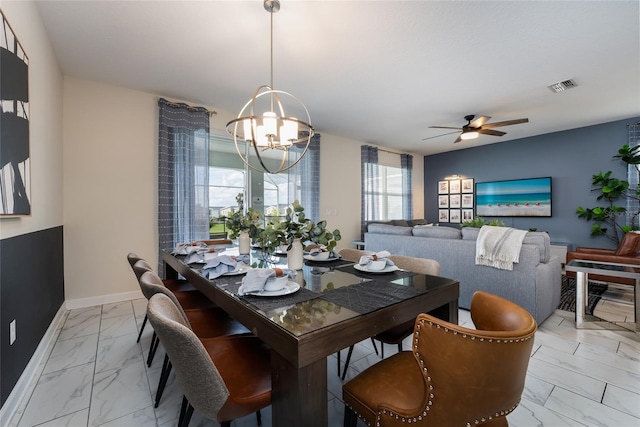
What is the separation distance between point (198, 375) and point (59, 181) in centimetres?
307

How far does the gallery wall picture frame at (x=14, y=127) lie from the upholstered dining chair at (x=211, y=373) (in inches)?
44.6

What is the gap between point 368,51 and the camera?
2.54m

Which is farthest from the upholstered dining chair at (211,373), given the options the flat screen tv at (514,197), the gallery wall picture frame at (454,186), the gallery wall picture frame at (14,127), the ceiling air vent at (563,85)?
the gallery wall picture frame at (454,186)

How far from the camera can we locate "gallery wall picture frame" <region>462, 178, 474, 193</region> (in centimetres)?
633

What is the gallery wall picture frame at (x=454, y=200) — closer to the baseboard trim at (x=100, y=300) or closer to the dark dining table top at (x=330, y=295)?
the dark dining table top at (x=330, y=295)

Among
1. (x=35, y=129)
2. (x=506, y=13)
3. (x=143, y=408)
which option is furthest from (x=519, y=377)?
(x=35, y=129)

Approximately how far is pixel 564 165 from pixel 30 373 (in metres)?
7.48

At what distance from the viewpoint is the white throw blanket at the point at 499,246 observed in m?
2.58

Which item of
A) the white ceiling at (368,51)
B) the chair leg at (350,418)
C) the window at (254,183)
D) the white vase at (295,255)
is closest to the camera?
the chair leg at (350,418)

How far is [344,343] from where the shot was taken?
35.7 inches

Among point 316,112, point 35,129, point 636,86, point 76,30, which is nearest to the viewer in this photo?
point 35,129

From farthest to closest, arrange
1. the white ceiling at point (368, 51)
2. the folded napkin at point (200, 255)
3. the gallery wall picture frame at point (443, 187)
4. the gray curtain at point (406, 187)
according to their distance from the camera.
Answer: the gallery wall picture frame at point (443, 187)
the gray curtain at point (406, 187)
the white ceiling at point (368, 51)
the folded napkin at point (200, 255)

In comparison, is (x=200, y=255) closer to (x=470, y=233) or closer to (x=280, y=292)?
(x=280, y=292)

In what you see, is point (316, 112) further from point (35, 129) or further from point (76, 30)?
point (35, 129)
